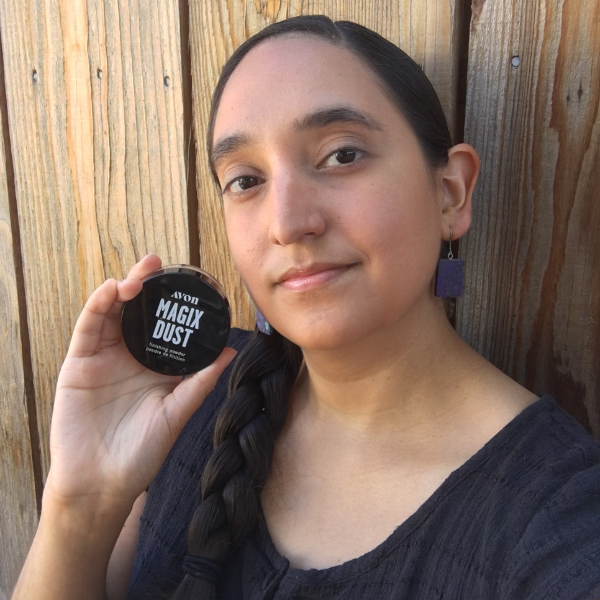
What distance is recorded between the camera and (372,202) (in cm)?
108

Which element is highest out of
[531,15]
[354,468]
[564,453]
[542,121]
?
[531,15]

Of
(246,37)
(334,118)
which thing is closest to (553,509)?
(334,118)

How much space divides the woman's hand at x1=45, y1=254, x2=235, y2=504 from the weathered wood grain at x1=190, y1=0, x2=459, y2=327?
439mm

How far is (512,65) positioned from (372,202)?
56cm

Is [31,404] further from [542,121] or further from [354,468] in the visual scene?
[542,121]

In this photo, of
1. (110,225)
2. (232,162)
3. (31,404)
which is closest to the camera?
(232,162)

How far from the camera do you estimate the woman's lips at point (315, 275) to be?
1095 millimetres

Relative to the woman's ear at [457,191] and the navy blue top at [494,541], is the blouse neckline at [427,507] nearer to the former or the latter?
the navy blue top at [494,541]

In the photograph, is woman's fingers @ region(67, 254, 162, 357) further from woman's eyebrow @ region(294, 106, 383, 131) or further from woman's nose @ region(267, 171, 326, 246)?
woman's eyebrow @ region(294, 106, 383, 131)

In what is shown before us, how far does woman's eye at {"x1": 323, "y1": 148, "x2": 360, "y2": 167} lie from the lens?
1.12m

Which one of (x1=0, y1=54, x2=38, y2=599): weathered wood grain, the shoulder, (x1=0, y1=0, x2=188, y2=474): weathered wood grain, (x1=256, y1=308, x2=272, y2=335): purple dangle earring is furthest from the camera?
(x1=0, y1=54, x2=38, y2=599): weathered wood grain

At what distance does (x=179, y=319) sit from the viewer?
1306mm

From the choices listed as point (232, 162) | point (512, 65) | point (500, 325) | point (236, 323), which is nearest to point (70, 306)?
point (236, 323)

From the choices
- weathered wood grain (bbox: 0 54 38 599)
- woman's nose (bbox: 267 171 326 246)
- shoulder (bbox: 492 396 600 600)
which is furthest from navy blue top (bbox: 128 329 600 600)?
weathered wood grain (bbox: 0 54 38 599)
